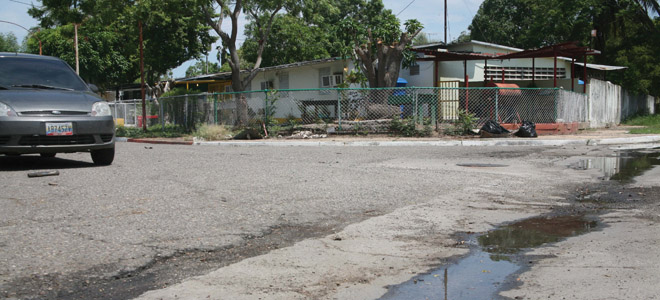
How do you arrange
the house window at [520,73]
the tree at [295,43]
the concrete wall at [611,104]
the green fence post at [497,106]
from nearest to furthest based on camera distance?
1. the green fence post at [497,106]
2. the concrete wall at [611,104]
3. the house window at [520,73]
4. the tree at [295,43]

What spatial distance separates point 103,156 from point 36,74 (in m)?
1.61

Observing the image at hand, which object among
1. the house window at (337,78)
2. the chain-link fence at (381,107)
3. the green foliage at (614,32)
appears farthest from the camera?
the green foliage at (614,32)

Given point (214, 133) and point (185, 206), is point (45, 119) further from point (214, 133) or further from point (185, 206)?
point (214, 133)

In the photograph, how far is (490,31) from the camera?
50.2 meters

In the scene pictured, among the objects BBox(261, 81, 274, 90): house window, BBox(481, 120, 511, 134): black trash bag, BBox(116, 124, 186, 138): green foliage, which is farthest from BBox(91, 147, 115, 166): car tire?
BBox(261, 81, 274, 90): house window

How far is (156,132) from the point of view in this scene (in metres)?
23.1

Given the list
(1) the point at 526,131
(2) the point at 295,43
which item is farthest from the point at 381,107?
(2) the point at 295,43

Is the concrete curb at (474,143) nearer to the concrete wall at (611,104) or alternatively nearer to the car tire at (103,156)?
the concrete wall at (611,104)

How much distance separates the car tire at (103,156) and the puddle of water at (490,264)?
253 inches

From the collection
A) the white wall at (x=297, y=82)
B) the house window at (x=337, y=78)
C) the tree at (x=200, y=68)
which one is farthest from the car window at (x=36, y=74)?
the tree at (x=200, y=68)

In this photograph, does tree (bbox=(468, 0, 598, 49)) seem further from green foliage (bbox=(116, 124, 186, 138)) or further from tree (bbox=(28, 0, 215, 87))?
green foliage (bbox=(116, 124, 186, 138))

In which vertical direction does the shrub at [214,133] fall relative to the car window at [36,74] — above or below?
below

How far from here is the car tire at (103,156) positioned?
30.5 feet

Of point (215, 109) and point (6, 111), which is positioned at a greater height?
point (215, 109)
